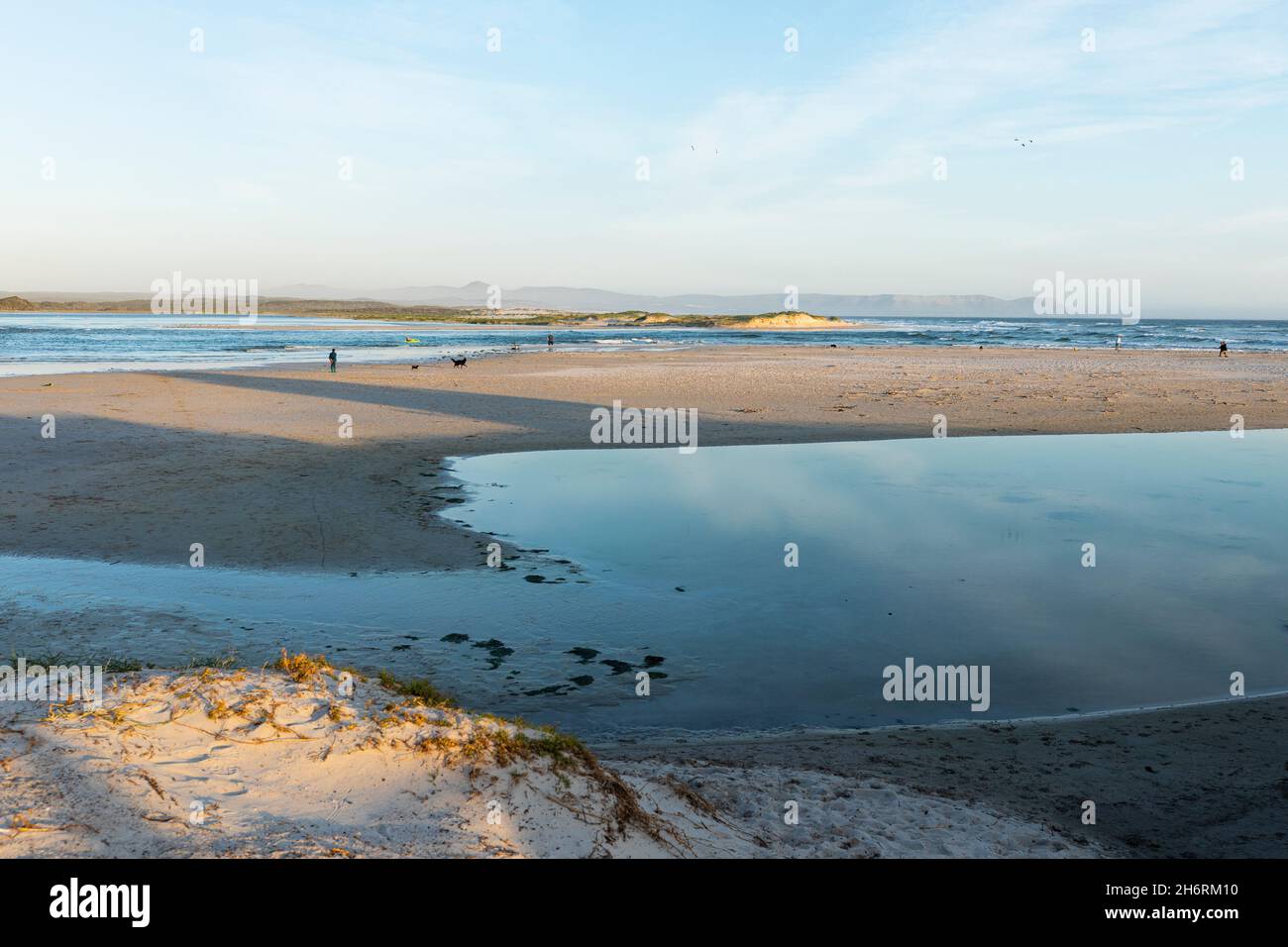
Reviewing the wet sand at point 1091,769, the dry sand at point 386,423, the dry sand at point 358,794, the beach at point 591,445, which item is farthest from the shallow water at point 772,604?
the dry sand at point 358,794

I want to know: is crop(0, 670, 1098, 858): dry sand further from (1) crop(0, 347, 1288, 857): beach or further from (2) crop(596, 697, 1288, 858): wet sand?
(2) crop(596, 697, 1288, 858): wet sand

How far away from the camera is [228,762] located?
4.80m

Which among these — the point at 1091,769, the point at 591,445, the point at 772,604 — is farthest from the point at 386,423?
the point at 1091,769

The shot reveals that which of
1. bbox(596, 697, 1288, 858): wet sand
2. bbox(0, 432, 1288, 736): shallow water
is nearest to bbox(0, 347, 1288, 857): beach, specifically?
bbox(596, 697, 1288, 858): wet sand

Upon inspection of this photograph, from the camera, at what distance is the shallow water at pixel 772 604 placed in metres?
8.23

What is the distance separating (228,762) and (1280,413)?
1279 inches

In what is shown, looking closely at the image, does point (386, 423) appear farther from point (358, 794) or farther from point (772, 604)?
point (358, 794)

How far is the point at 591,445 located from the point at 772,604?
1213 cm

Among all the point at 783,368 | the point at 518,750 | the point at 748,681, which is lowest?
the point at 748,681

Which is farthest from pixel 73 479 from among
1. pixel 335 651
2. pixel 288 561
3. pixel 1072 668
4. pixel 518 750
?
pixel 1072 668

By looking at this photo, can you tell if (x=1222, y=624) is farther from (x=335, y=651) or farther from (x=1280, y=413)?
(x=1280, y=413)

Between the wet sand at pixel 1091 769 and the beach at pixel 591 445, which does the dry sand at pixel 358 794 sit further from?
the wet sand at pixel 1091 769

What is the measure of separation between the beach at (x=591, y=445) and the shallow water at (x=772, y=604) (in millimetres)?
723

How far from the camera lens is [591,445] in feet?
72.7
